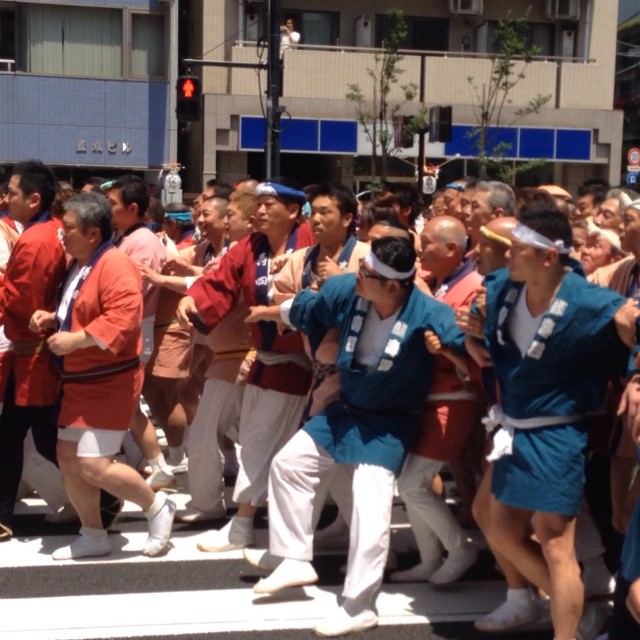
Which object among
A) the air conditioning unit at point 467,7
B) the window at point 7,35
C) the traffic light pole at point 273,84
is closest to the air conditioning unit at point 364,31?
the air conditioning unit at point 467,7

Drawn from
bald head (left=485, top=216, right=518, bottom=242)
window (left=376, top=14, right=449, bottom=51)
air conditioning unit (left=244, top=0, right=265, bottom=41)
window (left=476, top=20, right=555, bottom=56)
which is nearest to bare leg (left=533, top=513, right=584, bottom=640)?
bald head (left=485, top=216, right=518, bottom=242)

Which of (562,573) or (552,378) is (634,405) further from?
(562,573)

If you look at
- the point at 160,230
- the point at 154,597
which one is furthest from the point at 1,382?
the point at 160,230

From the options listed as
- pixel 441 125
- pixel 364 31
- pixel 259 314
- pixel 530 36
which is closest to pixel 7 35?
pixel 364 31

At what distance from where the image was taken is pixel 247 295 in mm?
6262

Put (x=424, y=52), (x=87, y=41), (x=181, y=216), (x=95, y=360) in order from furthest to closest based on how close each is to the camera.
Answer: (x=424, y=52) < (x=87, y=41) < (x=181, y=216) < (x=95, y=360)

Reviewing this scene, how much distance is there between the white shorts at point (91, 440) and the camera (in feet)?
19.1

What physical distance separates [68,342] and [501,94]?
76.2ft

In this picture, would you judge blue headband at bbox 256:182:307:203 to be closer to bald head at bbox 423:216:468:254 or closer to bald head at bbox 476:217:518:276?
bald head at bbox 423:216:468:254

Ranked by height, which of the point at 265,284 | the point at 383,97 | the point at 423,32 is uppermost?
the point at 423,32

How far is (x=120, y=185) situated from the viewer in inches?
293

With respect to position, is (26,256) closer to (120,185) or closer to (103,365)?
(103,365)

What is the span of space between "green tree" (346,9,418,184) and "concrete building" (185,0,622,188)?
42cm

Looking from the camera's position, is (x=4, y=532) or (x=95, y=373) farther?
(x=4, y=532)
